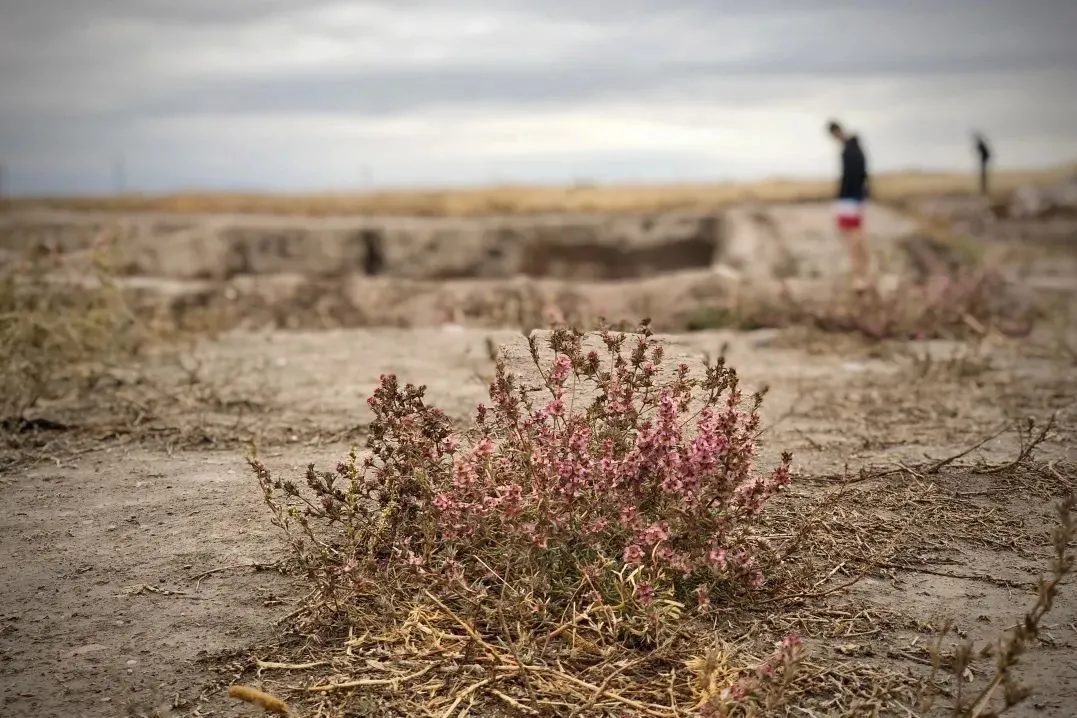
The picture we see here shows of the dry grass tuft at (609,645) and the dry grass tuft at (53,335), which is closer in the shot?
the dry grass tuft at (609,645)

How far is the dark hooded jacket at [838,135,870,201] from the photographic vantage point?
11.3m

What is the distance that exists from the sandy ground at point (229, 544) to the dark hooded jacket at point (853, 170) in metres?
4.87

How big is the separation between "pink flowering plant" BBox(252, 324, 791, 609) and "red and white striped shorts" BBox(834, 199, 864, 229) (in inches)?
337

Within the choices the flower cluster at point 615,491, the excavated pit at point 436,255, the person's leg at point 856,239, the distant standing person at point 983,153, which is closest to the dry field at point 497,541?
the flower cluster at point 615,491

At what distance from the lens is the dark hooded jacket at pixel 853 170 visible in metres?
11.3

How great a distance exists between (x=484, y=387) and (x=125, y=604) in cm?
349

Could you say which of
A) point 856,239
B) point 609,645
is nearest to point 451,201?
point 856,239

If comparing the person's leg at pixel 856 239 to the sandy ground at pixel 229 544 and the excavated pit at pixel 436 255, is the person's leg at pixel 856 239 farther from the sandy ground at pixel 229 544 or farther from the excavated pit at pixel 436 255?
the sandy ground at pixel 229 544

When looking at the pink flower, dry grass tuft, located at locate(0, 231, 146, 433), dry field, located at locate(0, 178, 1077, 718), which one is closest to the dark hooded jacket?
dry field, located at locate(0, 178, 1077, 718)

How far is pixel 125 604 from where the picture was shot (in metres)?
3.31

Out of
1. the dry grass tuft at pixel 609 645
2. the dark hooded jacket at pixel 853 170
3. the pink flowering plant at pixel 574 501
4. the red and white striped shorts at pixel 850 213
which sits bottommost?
the dry grass tuft at pixel 609 645

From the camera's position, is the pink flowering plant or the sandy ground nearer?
the sandy ground

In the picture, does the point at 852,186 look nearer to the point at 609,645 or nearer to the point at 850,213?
the point at 850,213

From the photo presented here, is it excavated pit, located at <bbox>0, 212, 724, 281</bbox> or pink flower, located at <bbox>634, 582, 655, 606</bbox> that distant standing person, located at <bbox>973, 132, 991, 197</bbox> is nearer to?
excavated pit, located at <bbox>0, 212, 724, 281</bbox>
